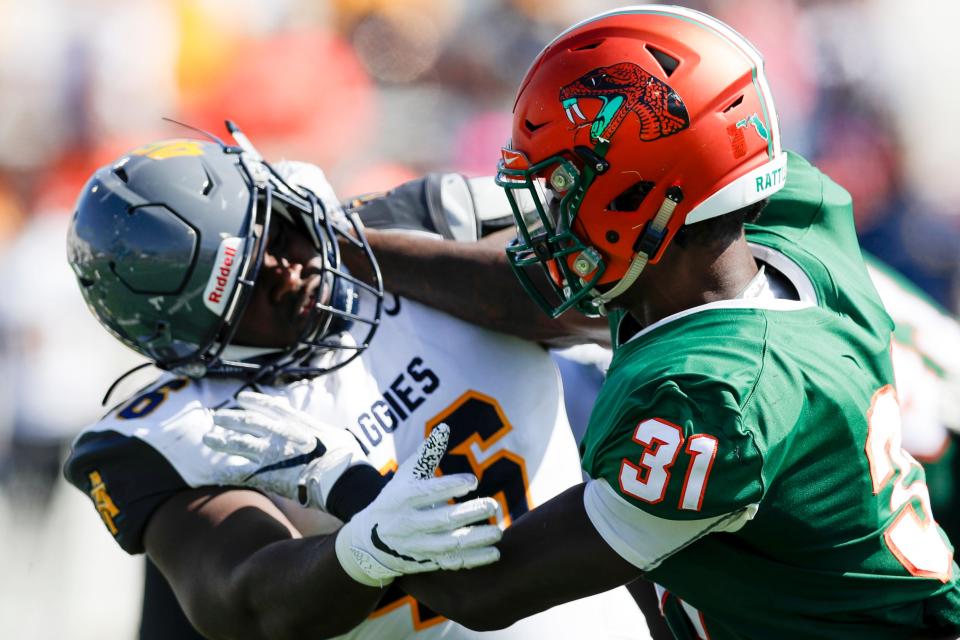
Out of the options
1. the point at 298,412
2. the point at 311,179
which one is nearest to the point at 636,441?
the point at 298,412

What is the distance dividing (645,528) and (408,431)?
0.92 m

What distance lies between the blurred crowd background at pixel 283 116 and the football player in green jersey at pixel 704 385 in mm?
3269

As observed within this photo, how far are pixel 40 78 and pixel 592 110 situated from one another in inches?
184

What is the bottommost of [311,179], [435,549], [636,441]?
[435,549]

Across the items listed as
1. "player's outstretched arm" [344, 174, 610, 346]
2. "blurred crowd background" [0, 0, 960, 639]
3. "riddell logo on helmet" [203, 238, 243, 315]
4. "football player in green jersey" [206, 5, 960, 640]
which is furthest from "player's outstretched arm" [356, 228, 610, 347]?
"blurred crowd background" [0, 0, 960, 639]

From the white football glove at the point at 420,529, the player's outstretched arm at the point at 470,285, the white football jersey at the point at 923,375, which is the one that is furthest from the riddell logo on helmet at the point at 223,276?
the white football jersey at the point at 923,375

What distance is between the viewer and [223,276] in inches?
90.1

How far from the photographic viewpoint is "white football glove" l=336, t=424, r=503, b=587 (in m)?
1.80

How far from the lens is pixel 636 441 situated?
5.20 ft

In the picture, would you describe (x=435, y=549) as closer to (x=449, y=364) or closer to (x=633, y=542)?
(x=633, y=542)

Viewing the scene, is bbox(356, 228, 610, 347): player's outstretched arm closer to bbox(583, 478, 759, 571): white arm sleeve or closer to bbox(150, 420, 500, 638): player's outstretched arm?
bbox(150, 420, 500, 638): player's outstretched arm

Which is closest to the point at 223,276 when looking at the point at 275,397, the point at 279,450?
the point at 275,397

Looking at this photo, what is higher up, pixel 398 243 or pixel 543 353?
pixel 398 243

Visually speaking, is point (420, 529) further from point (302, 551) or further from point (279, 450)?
point (279, 450)
